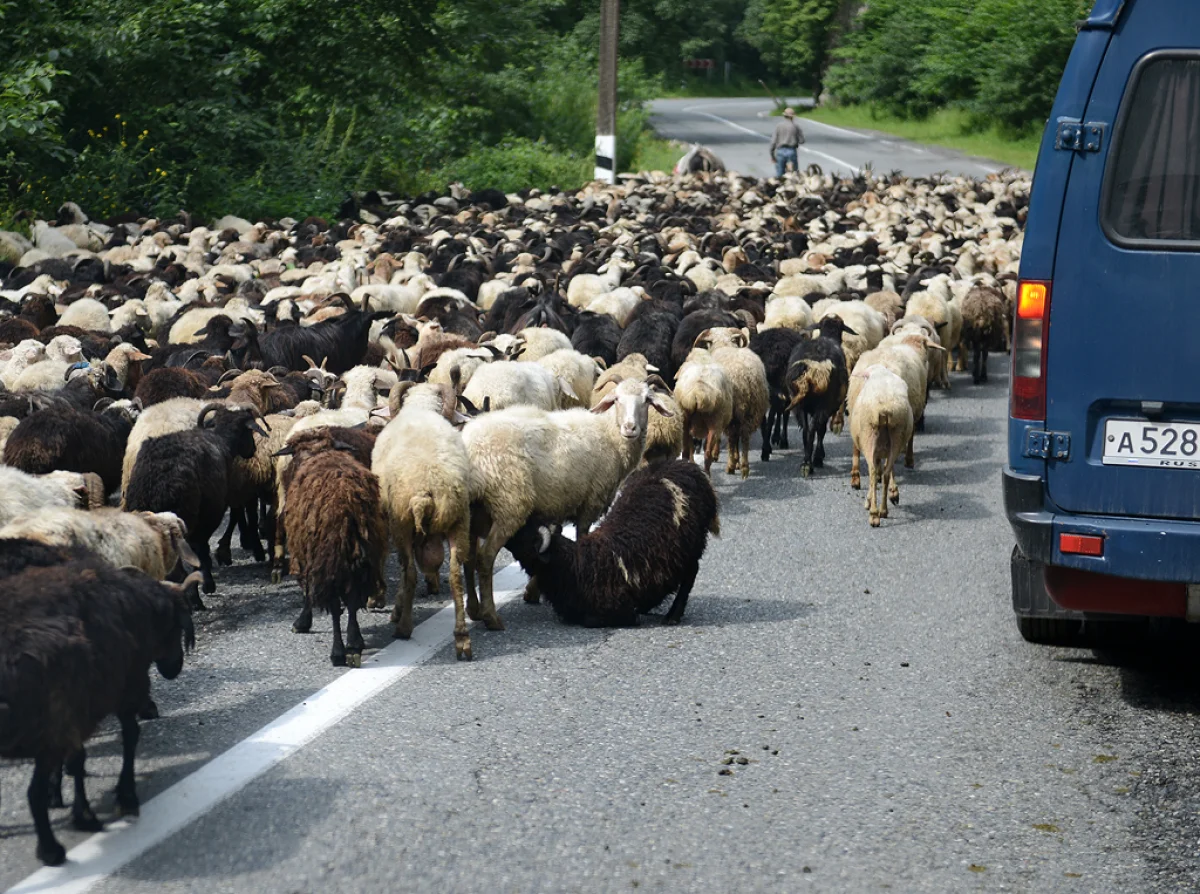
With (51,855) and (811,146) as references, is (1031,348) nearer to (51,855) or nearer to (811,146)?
(51,855)

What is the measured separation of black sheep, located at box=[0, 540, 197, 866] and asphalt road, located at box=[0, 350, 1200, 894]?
8.8 inches

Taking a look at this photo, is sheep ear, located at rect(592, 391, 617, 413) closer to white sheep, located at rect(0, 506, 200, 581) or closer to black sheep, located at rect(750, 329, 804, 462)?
white sheep, located at rect(0, 506, 200, 581)

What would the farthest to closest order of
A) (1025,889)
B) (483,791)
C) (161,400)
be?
(161,400), (483,791), (1025,889)

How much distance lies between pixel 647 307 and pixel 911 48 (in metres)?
55.7

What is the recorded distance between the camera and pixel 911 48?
221ft

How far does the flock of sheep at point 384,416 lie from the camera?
→ 5.91 metres

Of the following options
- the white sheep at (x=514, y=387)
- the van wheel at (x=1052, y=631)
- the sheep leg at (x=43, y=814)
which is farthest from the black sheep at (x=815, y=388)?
the sheep leg at (x=43, y=814)

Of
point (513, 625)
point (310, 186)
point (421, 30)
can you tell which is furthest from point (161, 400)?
point (421, 30)

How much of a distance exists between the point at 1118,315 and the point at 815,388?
6284 mm

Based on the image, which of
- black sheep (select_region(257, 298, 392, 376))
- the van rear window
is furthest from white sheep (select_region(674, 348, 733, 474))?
the van rear window

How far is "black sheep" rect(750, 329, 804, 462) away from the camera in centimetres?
1300

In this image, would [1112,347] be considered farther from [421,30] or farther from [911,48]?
[911,48]

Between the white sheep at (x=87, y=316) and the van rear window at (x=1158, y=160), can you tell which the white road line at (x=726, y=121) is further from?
the van rear window at (x=1158, y=160)

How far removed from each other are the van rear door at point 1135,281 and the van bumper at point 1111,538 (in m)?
0.06
